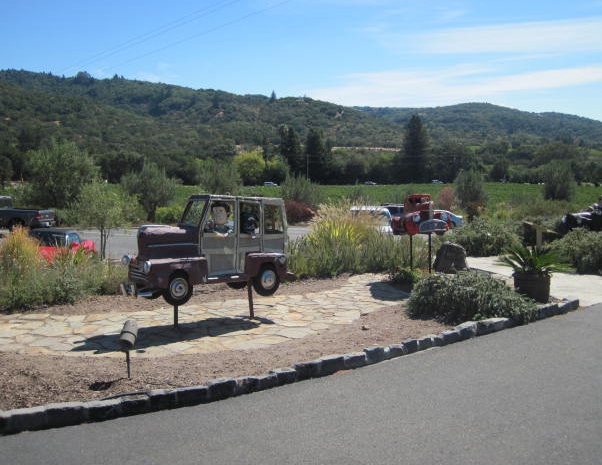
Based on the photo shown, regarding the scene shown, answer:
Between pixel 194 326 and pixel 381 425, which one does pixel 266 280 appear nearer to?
pixel 194 326

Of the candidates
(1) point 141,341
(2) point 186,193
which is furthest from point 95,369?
(2) point 186,193

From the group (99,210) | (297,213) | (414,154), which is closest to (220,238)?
(99,210)

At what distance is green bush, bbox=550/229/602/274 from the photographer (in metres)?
13.9

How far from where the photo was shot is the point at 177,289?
7781 millimetres

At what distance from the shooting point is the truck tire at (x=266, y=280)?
8789 millimetres

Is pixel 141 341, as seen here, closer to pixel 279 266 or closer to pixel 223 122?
pixel 279 266

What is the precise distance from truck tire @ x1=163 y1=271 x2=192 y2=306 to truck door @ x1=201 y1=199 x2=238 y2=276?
1.93ft

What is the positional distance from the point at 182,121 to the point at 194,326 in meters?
121

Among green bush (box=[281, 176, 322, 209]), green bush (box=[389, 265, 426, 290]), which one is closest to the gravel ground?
green bush (box=[389, 265, 426, 290])

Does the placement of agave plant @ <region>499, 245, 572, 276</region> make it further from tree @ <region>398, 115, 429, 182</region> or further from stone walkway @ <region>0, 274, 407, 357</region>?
tree @ <region>398, 115, 429, 182</region>

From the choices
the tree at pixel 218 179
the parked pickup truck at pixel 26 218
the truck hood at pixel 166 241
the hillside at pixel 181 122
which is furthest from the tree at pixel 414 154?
the truck hood at pixel 166 241

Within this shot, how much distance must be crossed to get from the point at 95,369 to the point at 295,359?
218 cm

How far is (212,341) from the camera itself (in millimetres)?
7617

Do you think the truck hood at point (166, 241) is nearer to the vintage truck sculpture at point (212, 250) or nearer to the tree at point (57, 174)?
the vintage truck sculpture at point (212, 250)
